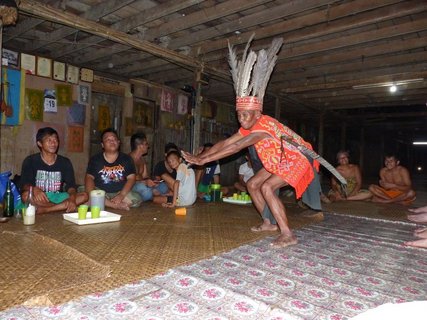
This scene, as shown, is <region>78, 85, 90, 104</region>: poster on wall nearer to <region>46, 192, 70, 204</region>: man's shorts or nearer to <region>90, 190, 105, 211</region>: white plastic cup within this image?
<region>46, 192, 70, 204</region>: man's shorts

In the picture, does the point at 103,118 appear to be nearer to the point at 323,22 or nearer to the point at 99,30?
the point at 99,30

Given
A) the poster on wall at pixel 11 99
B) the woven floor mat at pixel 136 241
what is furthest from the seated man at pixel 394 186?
the poster on wall at pixel 11 99

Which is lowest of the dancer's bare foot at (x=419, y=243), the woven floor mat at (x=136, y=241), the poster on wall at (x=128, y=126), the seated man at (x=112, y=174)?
the woven floor mat at (x=136, y=241)

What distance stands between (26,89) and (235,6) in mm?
4453

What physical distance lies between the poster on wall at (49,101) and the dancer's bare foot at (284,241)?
5.54 m

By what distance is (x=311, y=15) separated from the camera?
4.44 metres

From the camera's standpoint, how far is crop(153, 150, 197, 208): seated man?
5098 mm

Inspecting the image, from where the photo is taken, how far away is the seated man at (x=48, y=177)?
13.5 feet

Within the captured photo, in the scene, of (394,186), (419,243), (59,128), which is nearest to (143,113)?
(59,128)

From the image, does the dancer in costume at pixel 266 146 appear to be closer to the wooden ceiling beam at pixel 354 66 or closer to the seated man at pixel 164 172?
the seated man at pixel 164 172

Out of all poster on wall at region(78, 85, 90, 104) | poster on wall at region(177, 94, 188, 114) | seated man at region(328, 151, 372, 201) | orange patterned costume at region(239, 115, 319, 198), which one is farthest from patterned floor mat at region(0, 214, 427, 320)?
poster on wall at region(177, 94, 188, 114)

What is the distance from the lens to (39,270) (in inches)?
86.4

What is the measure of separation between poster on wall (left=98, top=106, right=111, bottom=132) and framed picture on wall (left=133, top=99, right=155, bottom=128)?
709mm

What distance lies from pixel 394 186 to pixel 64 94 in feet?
23.3
